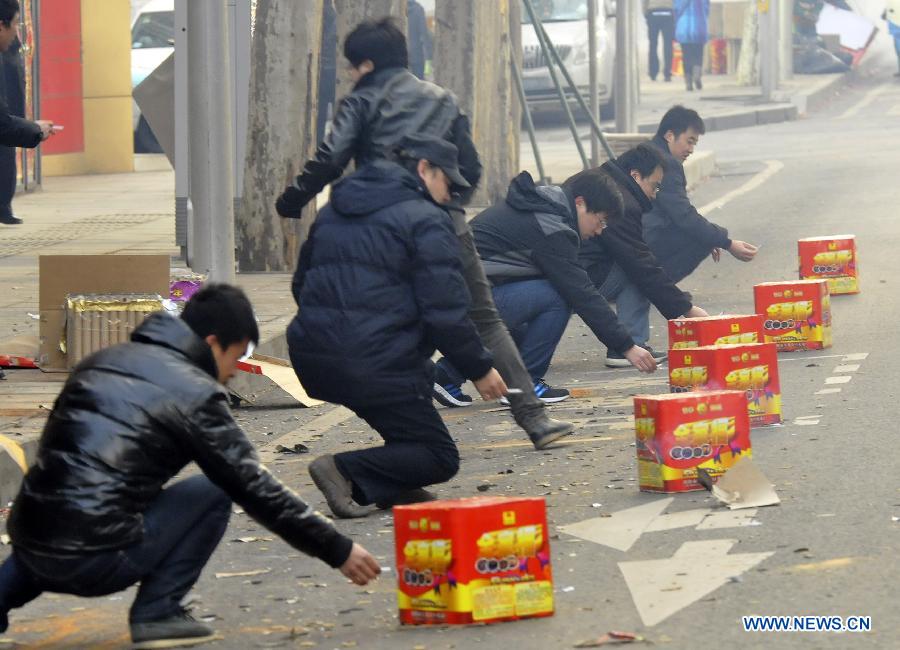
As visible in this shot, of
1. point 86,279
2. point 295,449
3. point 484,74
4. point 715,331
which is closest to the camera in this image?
point 295,449

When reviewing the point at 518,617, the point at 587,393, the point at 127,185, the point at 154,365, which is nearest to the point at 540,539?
the point at 518,617

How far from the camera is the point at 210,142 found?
36.1ft

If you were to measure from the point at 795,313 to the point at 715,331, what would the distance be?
1615 millimetres

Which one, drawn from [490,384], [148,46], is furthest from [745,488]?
[148,46]

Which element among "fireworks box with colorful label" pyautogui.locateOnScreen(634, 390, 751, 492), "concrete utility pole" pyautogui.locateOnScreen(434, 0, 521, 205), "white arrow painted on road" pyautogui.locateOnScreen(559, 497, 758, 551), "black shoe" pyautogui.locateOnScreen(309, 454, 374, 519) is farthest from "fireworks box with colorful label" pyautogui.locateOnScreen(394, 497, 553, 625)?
"concrete utility pole" pyautogui.locateOnScreen(434, 0, 521, 205)

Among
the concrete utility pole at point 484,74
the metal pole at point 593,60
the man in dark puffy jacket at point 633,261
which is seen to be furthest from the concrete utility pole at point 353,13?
the metal pole at point 593,60

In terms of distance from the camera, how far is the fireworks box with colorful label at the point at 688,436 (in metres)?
7.23

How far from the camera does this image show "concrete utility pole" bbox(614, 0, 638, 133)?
22.1 metres

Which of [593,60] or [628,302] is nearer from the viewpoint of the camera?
[628,302]

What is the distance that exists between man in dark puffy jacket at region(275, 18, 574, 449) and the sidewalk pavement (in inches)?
67.9

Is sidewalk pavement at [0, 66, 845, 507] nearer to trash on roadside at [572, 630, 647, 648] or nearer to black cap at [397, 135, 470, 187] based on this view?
black cap at [397, 135, 470, 187]

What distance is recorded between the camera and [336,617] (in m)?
5.84

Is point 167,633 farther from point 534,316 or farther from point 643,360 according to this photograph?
point 534,316

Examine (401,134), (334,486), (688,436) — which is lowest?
(334,486)
